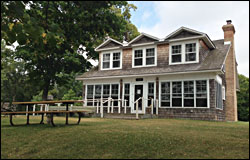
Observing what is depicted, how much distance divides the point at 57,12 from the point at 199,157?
13.6 ft

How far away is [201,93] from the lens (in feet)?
49.9

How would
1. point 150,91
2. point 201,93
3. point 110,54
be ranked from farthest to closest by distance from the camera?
1. point 110,54
2. point 150,91
3. point 201,93

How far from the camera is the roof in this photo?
15137 mm

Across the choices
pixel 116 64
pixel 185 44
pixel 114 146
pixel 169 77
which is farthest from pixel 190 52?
pixel 114 146

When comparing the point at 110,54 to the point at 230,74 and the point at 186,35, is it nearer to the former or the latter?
the point at 186,35

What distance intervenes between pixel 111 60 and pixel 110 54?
0.54 m

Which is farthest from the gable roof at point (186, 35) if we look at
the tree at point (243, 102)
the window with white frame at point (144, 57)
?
the tree at point (243, 102)

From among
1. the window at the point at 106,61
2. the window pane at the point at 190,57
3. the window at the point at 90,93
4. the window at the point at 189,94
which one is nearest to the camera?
the window at the point at 189,94

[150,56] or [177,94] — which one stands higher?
[150,56]

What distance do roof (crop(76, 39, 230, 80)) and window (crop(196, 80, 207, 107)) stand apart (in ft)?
3.32

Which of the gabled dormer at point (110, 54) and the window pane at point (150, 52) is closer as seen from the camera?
the window pane at point (150, 52)

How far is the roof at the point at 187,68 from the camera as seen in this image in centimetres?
1514

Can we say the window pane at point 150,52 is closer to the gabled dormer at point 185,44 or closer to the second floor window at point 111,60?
the gabled dormer at point 185,44

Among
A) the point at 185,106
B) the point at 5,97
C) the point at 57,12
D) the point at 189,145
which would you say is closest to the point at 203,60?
the point at 185,106
